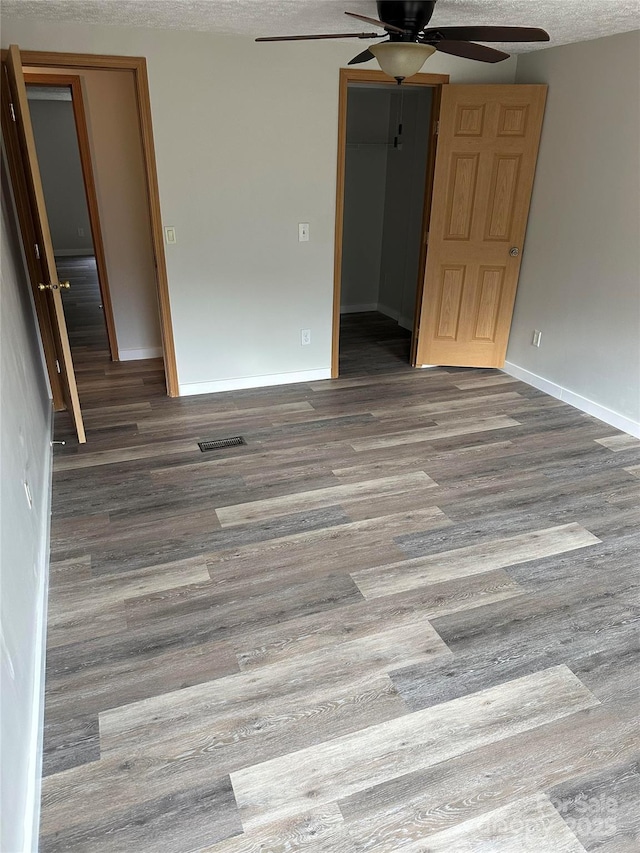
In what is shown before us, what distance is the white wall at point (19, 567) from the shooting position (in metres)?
1.44

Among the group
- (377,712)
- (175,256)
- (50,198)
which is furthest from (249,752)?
(50,198)

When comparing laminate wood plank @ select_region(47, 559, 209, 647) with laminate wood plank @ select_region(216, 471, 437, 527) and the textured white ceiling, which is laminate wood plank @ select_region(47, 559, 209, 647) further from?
the textured white ceiling

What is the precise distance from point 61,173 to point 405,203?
685 centimetres

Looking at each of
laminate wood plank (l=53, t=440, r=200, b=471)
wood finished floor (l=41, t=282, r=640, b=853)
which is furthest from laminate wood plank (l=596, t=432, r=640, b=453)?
laminate wood plank (l=53, t=440, r=200, b=471)

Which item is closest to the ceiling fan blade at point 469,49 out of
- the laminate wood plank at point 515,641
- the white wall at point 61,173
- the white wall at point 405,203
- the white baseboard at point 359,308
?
the laminate wood plank at point 515,641

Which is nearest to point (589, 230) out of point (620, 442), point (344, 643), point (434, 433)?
point (620, 442)

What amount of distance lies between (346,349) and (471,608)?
137 inches

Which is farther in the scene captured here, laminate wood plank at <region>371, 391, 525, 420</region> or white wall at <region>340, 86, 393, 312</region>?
white wall at <region>340, 86, 393, 312</region>

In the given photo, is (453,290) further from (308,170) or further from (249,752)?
(249,752)

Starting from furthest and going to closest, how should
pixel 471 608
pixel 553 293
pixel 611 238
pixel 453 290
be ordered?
pixel 453 290 < pixel 553 293 < pixel 611 238 < pixel 471 608

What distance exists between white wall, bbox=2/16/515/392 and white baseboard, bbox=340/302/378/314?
2152 mm

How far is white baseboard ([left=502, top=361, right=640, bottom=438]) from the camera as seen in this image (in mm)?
3828

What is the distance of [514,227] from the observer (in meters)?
4.45

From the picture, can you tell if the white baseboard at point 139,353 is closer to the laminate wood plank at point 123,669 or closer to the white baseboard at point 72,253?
the laminate wood plank at point 123,669
